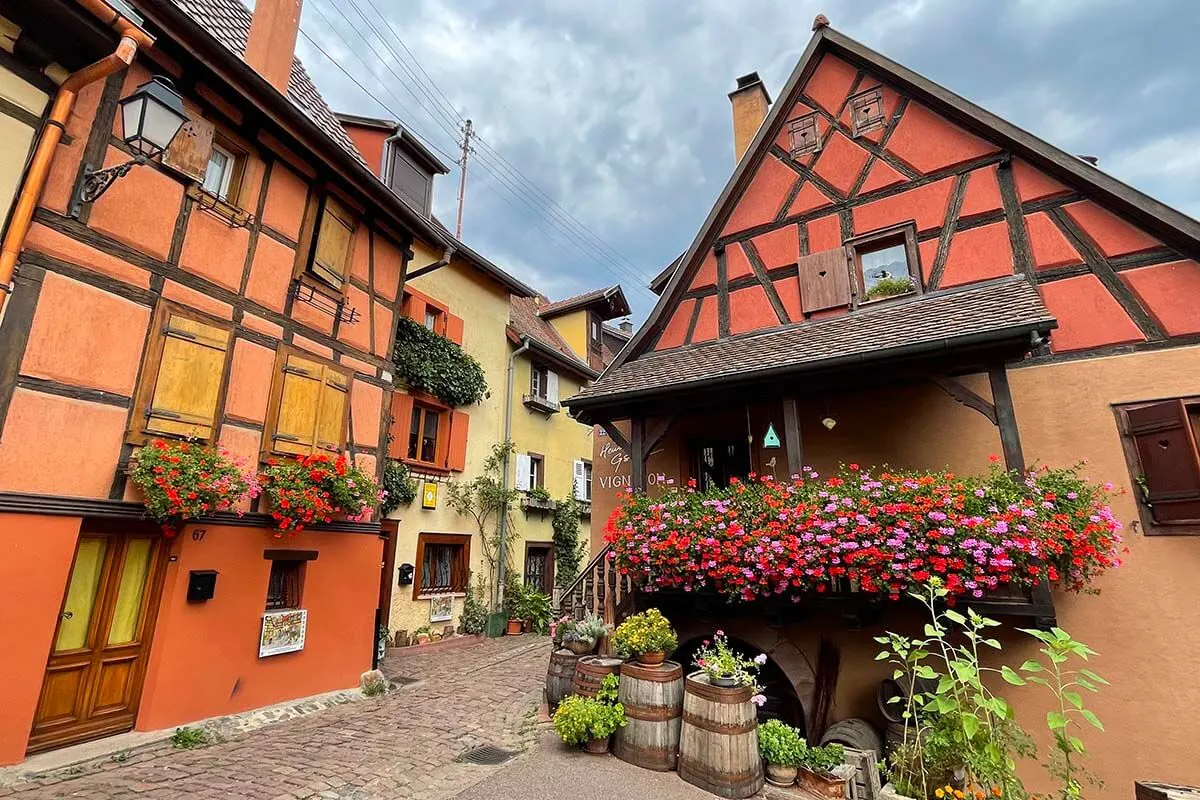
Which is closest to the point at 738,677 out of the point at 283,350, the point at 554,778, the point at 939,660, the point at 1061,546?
the point at 554,778

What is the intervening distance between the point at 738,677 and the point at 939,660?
2.51 meters

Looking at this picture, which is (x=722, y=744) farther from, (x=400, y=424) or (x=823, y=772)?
(x=400, y=424)

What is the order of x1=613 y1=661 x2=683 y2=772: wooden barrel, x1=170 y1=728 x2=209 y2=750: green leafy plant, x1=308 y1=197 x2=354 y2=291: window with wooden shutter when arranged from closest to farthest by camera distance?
x1=613 y1=661 x2=683 y2=772: wooden barrel, x1=170 y1=728 x2=209 y2=750: green leafy plant, x1=308 y1=197 x2=354 y2=291: window with wooden shutter

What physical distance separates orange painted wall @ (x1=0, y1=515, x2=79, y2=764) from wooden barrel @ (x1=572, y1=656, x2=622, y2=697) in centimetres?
463

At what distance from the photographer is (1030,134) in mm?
7043

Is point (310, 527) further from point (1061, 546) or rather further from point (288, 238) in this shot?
point (1061, 546)

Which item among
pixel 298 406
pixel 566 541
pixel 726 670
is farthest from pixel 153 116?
pixel 566 541

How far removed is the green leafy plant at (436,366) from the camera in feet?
37.3

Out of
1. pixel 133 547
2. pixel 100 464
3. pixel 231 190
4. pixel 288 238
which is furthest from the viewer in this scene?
pixel 288 238

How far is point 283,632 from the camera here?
6.79 m

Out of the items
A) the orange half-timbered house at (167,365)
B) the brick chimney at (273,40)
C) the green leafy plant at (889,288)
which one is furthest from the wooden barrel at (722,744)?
the brick chimney at (273,40)

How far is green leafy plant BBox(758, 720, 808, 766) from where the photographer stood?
15.9ft

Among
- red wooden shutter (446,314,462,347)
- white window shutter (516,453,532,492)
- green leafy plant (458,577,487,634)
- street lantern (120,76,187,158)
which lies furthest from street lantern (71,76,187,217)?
white window shutter (516,453,532,492)

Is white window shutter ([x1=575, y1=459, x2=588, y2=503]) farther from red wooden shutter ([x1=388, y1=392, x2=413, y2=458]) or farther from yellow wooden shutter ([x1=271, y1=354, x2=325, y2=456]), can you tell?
yellow wooden shutter ([x1=271, y1=354, x2=325, y2=456])
